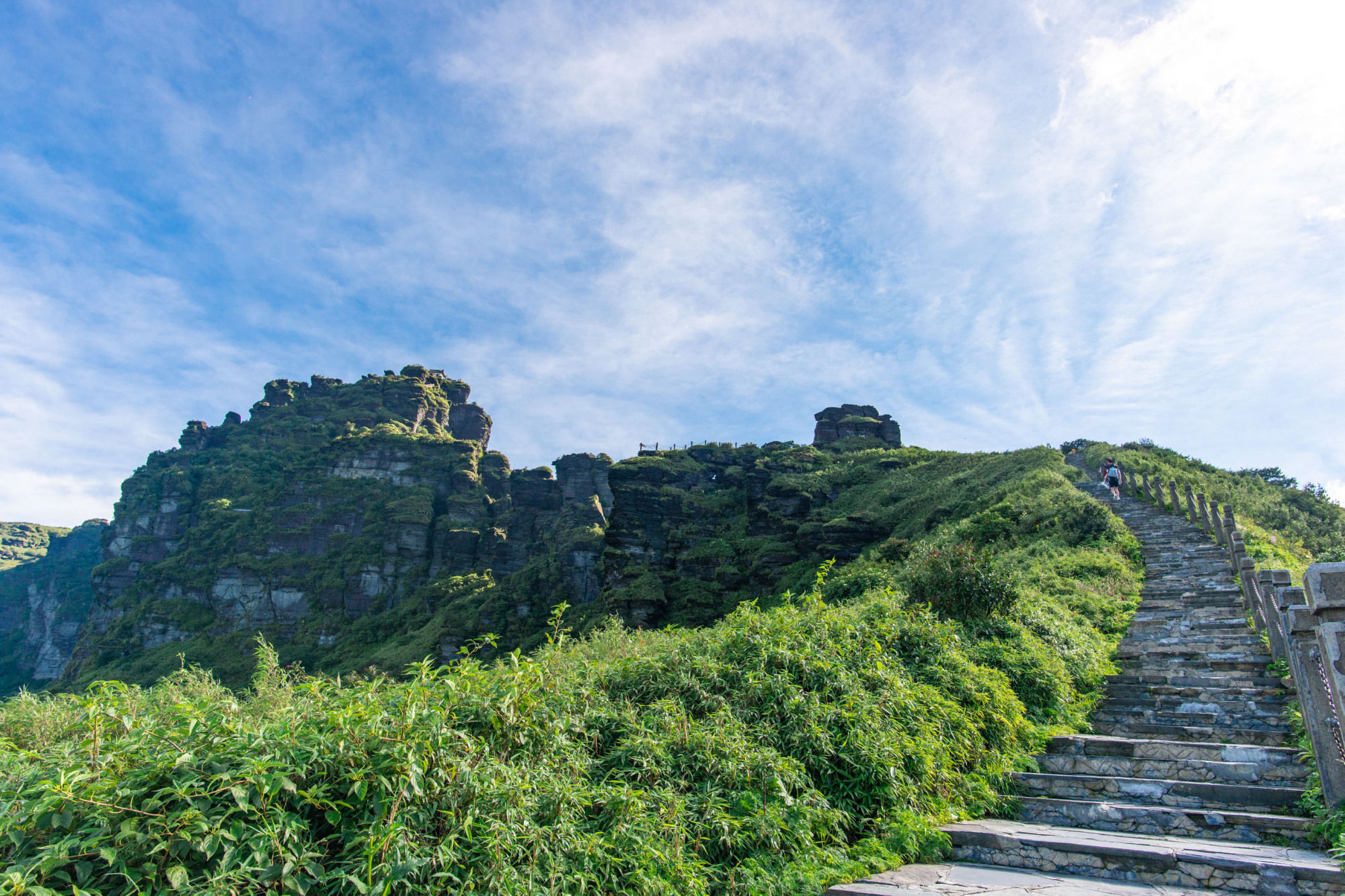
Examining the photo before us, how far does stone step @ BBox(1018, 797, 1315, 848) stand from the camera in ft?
16.8

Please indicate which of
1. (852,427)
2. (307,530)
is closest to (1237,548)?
(852,427)

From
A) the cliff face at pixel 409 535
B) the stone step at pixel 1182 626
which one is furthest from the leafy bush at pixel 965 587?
the cliff face at pixel 409 535

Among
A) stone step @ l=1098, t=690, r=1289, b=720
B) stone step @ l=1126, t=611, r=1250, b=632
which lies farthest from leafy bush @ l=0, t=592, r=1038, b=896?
stone step @ l=1126, t=611, r=1250, b=632

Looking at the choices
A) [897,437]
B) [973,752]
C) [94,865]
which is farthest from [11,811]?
[897,437]

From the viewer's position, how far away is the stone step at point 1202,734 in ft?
22.8

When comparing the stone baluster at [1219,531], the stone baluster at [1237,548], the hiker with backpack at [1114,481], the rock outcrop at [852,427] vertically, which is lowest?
the stone baluster at [1237,548]

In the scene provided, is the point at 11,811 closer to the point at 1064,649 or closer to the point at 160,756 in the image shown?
the point at 160,756

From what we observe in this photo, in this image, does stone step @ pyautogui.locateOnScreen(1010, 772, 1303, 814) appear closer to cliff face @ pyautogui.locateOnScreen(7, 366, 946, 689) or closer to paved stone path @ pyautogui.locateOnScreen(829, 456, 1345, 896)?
paved stone path @ pyautogui.locateOnScreen(829, 456, 1345, 896)

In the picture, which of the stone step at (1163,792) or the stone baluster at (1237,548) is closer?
the stone step at (1163,792)

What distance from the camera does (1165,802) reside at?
5.84 metres

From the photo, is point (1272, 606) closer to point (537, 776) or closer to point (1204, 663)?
point (1204, 663)

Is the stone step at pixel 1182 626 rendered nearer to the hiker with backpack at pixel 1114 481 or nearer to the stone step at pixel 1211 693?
the stone step at pixel 1211 693

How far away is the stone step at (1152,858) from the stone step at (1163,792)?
632 millimetres

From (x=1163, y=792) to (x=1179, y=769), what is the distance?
0.60 m
